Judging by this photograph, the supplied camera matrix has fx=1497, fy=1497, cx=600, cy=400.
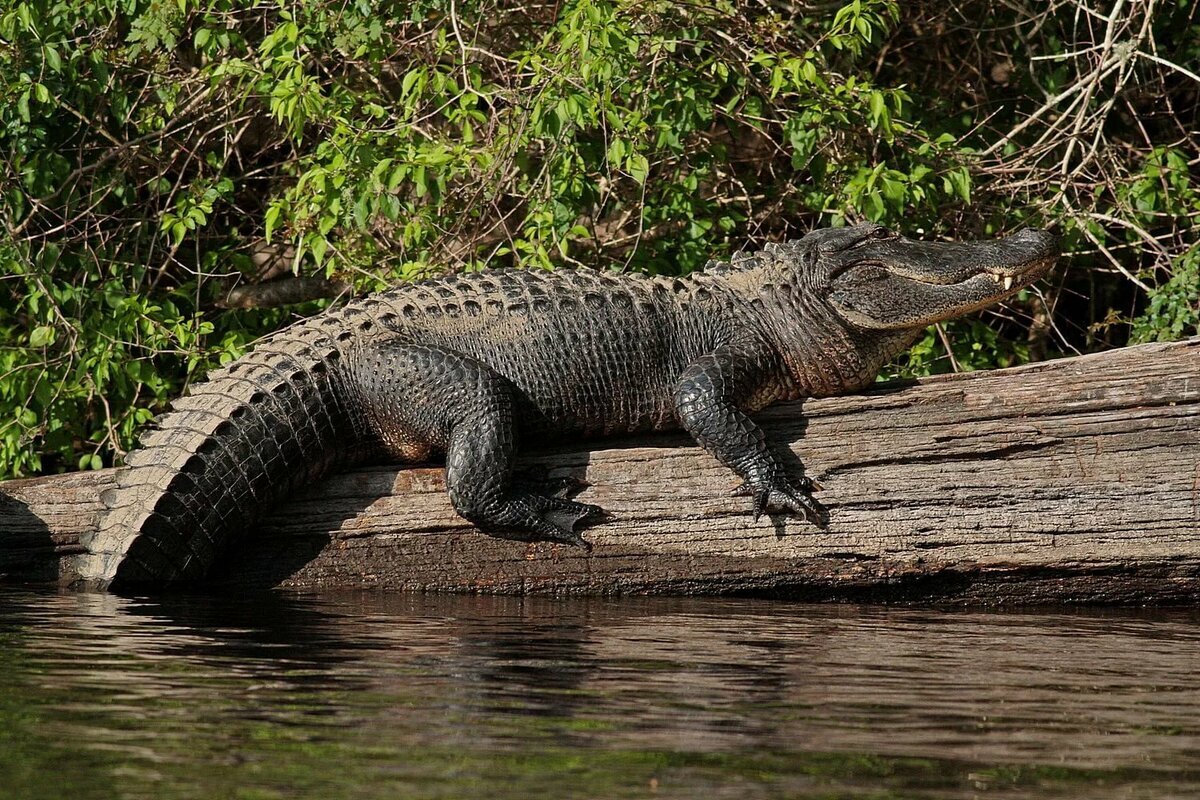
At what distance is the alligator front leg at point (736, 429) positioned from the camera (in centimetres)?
518

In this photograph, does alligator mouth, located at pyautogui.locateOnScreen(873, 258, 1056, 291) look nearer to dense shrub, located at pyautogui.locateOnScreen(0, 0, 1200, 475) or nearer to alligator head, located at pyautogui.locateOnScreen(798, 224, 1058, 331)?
alligator head, located at pyautogui.locateOnScreen(798, 224, 1058, 331)

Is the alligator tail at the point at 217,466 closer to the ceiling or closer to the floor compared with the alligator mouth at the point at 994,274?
closer to the floor

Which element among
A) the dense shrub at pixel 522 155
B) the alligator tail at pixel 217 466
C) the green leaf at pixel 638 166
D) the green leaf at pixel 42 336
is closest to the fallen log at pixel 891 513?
the alligator tail at pixel 217 466

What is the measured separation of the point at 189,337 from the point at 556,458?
284cm

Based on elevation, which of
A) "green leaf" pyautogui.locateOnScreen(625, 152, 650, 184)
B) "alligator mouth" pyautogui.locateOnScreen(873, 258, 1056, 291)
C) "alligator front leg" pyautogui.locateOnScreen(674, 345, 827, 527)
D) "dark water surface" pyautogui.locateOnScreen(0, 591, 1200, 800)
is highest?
"green leaf" pyautogui.locateOnScreen(625, 152, 650, 184)

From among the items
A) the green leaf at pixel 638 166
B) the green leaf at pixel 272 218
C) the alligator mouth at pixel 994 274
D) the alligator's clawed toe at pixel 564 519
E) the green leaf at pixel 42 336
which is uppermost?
the green leaf at pixel 638 166

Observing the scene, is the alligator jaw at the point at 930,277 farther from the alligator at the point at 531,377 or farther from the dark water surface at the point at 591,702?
the dark water surface at the point at 591,702

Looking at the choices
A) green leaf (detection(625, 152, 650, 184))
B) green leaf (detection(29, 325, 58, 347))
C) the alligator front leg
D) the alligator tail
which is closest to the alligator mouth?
the alligator front leg

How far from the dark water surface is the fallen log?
0.67 feet

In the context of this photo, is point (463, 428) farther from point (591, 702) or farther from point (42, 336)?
point (42, 336)

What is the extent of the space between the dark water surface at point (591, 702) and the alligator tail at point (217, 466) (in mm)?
338

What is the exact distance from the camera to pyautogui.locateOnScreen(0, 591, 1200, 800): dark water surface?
109 inches

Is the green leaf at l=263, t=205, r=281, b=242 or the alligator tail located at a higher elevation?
the green leaf at l=263, t=205, r=281, b=242

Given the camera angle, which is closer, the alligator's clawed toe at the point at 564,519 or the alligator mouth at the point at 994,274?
the alligator's clawed toe at the point at 564,519
